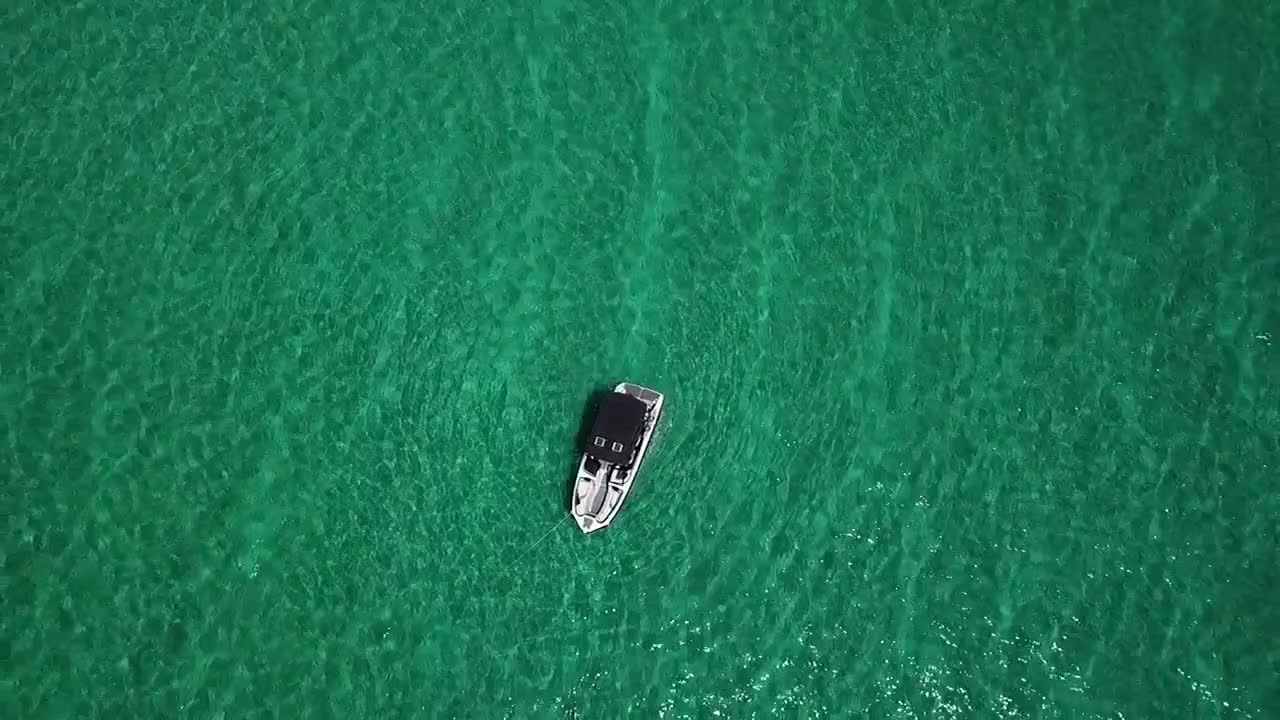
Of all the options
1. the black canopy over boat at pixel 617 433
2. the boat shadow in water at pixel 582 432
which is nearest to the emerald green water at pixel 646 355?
the boat shadow in water at pixel 582 432

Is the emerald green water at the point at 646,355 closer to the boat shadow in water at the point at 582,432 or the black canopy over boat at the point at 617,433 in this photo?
the boat shadow in water at the point at 582,432

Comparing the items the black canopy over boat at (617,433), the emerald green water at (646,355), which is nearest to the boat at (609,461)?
the black canopy over boat at (617,433)

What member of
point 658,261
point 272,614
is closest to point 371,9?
point 658,261

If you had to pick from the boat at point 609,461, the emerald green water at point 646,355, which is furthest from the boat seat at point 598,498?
the emerald green water at point 646,355

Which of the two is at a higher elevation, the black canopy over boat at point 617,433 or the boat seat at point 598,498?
the black canopy over boat at point 617,433

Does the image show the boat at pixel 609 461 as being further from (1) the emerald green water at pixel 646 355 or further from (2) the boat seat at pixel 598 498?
(1) the emerald green water at pixel 646 355

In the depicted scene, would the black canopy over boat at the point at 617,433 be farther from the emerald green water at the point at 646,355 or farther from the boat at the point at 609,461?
the emerald green water at the point at 646,355
